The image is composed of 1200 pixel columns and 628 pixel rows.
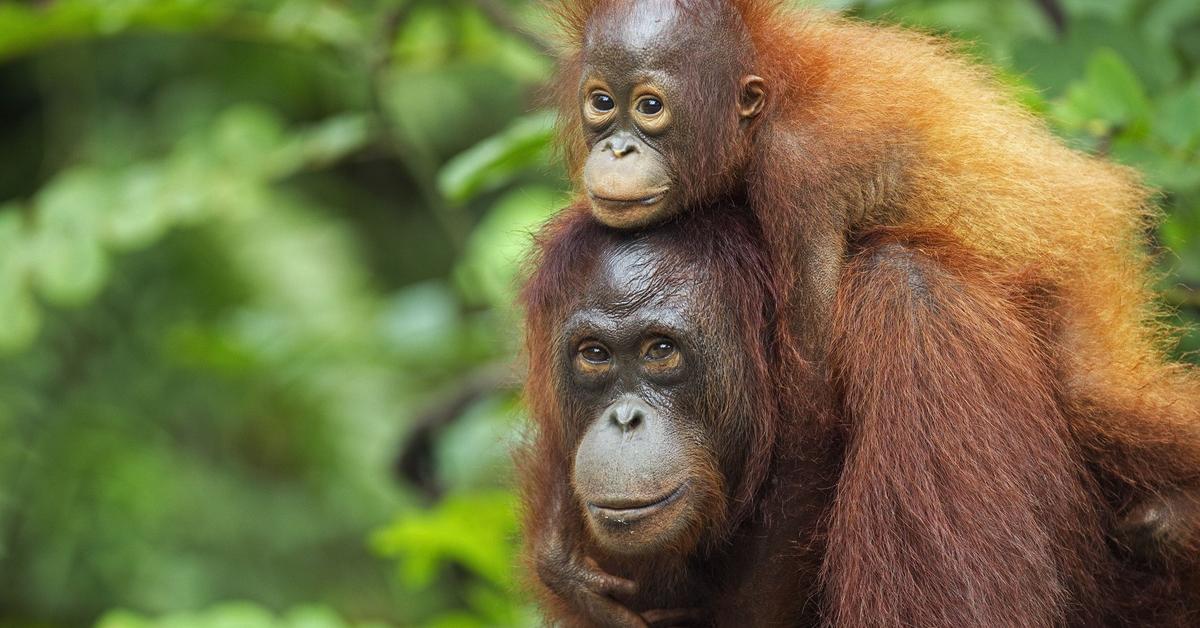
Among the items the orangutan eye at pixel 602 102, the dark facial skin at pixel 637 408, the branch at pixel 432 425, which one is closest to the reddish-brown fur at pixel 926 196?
the orangutan eye at pixel 602 102

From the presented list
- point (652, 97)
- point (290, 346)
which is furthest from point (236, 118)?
point (652, 97)

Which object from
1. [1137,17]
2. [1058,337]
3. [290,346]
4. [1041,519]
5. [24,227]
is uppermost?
[1137,17]

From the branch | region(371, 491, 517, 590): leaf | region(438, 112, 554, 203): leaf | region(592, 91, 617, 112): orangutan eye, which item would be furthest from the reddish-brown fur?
the branch

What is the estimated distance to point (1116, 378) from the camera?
9.89 feet

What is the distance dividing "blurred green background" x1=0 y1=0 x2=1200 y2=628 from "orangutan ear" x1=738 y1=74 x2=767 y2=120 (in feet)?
2.63

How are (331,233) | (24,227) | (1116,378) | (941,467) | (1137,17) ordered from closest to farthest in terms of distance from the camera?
(941,467) < (1116,378) < (1137,17) < (24,227) < (331,233)

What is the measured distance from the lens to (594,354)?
3.04m

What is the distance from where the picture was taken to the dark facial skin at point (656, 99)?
3016 mm

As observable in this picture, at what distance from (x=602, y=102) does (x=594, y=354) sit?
1.93ft

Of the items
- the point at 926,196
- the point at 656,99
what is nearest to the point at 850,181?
the point at 926,196

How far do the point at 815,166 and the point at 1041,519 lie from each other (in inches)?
33.8

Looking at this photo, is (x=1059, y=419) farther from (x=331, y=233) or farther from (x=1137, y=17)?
(x=331, y=233)

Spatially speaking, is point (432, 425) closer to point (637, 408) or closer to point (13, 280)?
point (13, 280)

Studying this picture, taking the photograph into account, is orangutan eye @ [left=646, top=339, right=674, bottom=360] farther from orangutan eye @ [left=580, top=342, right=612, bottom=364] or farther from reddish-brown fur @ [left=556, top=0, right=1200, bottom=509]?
reddish-brown fur @ [left=556, top=0, right=1200, bottom=509]
